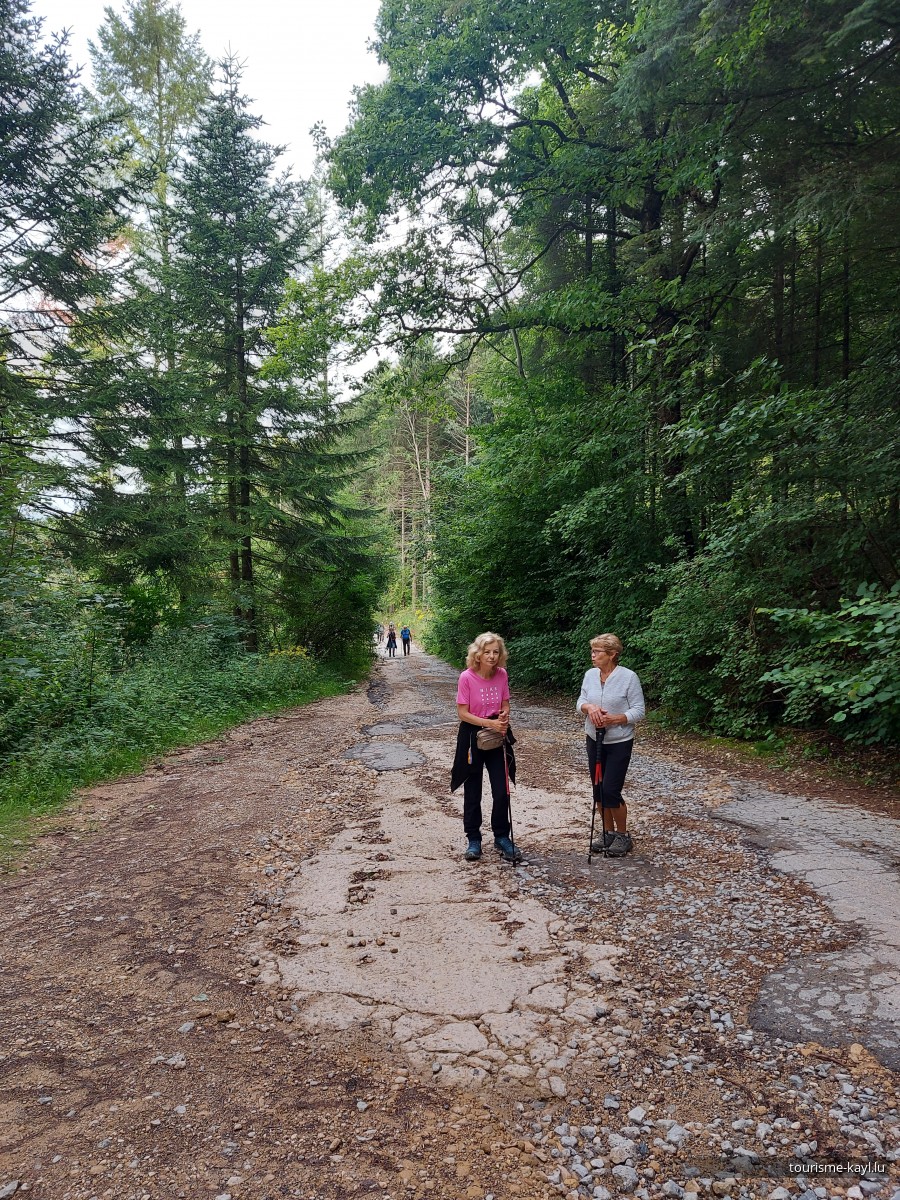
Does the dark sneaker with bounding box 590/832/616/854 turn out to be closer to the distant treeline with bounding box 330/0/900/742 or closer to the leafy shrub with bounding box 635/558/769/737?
the distant treeline with bounding box 330/0/900/742

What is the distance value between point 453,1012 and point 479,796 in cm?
194

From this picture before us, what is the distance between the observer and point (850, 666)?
5805 millimetres

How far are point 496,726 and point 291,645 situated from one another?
1337 centimetres

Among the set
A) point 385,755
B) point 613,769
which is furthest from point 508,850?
point 385,755

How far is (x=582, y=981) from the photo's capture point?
307cm

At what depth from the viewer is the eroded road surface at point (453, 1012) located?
2.06m

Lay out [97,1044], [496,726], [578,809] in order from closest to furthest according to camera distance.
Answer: [97,1044] → [496,726] → [578,809]

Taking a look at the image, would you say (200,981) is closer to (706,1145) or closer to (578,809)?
(706,1145)

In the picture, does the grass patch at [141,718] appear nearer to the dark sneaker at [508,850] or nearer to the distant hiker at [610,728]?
the dark sneaker at [508,850]

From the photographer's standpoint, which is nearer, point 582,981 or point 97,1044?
point 97,1044

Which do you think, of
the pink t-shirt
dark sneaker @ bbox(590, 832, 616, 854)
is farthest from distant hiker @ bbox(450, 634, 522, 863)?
dark sneaker @ bbox(590, 832, 616, 854)

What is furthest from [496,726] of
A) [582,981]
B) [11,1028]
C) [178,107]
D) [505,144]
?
[178,107]

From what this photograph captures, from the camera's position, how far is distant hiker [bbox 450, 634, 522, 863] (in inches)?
184

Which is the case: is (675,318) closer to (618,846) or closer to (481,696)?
(481,696)
